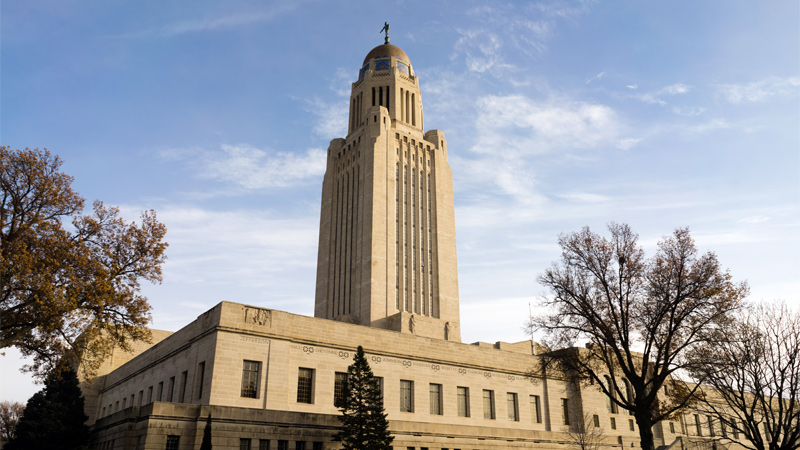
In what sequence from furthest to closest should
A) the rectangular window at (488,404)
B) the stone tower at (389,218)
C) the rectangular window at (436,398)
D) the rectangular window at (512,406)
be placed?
the stone tower at (389,218) → the rectangular window at (512,406) → the rectangular window at (488,404) → the rectangular window at (436,398)

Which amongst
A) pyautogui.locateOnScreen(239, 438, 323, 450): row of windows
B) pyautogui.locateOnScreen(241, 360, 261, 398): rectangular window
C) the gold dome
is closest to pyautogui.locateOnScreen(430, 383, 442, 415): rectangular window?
Result: pyautogui.locateOnScreen(239, 438, 323, 450): row of windows

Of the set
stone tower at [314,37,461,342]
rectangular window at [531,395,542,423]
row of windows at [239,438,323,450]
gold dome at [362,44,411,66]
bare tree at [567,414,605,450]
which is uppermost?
gold dome at [362,44,411,66]

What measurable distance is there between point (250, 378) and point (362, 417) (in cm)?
759

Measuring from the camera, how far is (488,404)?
43062mm

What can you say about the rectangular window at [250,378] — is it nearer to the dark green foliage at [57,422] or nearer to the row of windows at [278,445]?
the row of windows at [278,445]

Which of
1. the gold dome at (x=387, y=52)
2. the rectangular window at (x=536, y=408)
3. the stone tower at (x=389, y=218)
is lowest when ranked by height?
the rectangular window at (x=536, y=408)

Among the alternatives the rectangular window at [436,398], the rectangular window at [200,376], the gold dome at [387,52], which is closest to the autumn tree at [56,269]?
the rectangular window at [200,376]

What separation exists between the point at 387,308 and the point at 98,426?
27475 mm

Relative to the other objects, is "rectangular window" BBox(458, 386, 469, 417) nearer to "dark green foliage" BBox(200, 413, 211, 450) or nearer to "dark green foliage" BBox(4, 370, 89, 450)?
"dark green foliage" BBox(200, 413, 211, 450)

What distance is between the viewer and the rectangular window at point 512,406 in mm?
43875

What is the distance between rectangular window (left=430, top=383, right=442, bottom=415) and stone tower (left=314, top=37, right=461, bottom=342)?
12321 mm

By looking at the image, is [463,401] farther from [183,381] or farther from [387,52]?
[387,52]

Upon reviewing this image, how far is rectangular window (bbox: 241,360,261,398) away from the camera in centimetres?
3306

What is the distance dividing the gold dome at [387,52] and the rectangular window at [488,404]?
45.7m
